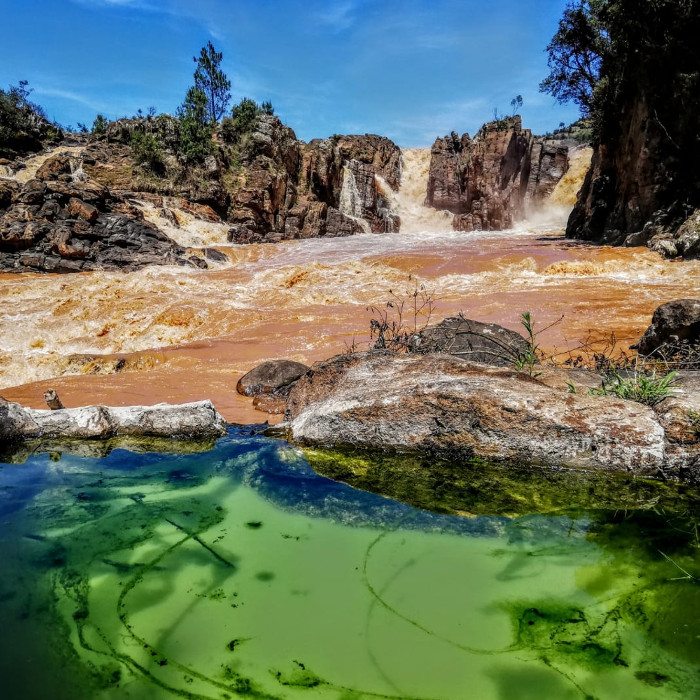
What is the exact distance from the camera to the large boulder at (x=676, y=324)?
5.79m

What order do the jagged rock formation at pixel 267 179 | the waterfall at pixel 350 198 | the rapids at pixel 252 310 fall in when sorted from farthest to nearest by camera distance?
the waterfall at pixel 350 198
the jagged rock formation at pixel 267 179
the rapids at pixel 252 310

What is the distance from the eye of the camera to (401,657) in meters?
1.55

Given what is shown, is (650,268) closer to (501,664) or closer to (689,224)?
(689,224)

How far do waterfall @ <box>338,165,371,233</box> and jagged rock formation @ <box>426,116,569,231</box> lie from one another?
5.88 meters

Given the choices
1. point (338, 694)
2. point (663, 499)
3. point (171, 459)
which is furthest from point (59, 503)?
point (663, 499)

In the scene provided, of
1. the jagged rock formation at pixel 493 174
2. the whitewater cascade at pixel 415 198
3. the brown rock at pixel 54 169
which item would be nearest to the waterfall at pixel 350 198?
the whitewater cascade at pixel 415 198

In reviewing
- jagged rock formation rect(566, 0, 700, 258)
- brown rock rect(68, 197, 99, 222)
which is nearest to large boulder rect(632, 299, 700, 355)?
jagged rock formation rect(566, 0, 700, 258)

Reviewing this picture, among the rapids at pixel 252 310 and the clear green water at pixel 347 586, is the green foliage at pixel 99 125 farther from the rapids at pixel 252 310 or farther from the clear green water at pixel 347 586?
the clear green water at pixel 347 586

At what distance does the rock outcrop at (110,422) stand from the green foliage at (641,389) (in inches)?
102

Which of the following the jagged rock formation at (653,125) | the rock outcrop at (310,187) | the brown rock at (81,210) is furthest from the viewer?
the rock outcrop at (310,187)

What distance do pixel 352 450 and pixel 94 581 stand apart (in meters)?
1.61

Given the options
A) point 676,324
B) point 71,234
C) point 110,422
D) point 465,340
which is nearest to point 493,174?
point 71,234

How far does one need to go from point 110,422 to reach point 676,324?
229 inches

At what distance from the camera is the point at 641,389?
316 centimetres
